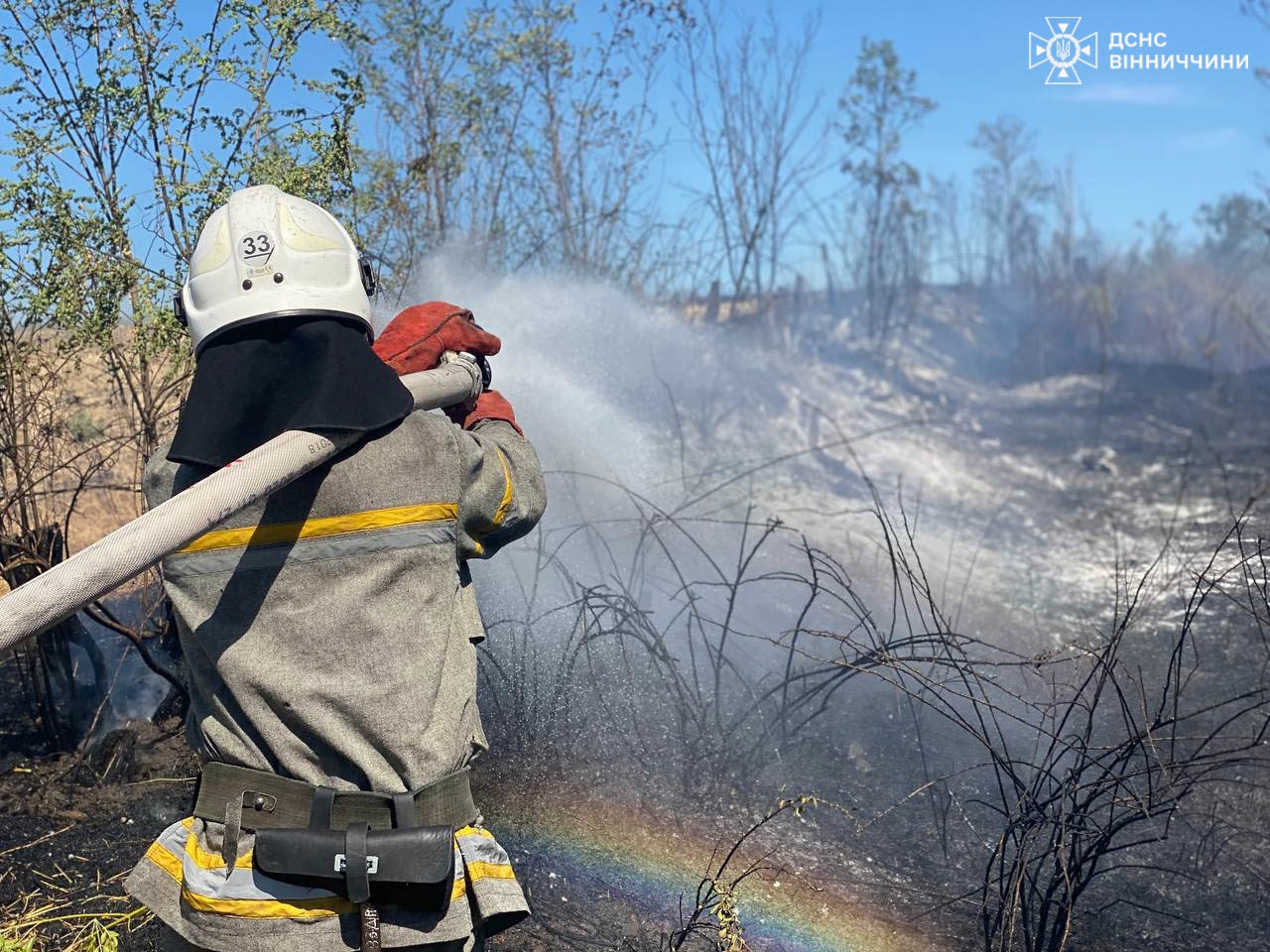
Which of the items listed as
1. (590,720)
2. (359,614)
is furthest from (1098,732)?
(359,614)

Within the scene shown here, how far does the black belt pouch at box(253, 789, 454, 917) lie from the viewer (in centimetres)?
179

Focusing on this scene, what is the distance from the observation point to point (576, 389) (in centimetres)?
847

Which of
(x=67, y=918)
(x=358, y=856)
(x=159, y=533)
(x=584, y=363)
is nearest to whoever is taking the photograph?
(x=159, y=533)

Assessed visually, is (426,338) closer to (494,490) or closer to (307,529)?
(494,490)

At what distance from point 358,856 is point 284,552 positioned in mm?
535

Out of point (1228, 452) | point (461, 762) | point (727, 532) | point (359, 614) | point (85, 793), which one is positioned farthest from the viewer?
point (1228, 452)

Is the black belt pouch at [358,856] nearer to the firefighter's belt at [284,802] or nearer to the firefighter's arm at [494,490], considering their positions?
the firefighter's belt at [284,802]

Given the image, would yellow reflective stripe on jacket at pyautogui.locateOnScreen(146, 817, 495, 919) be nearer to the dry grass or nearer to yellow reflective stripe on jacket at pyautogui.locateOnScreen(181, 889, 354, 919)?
yellow reflective stripe on jacket at pyautogui.locateOnScreen(181, 889, 354, 919)

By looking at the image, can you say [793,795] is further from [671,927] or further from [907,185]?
[907,185]

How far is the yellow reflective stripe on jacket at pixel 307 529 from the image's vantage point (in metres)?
1.79

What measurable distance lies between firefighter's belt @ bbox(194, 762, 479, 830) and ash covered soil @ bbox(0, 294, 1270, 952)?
4.48 ft

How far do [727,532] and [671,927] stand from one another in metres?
4.46

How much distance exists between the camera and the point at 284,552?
1.79 metres

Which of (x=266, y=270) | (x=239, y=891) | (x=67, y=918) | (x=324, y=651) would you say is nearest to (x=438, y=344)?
(x=266, y=270)
